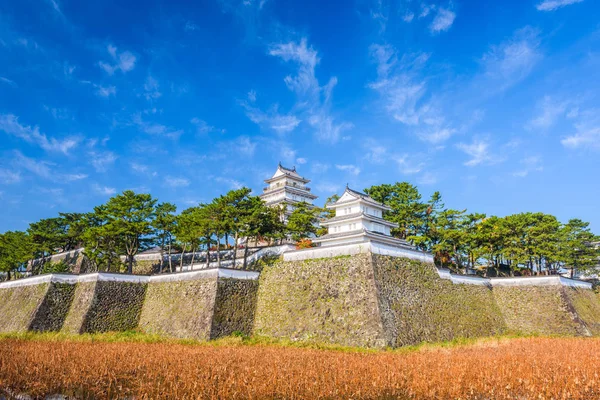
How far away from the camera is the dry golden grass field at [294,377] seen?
8.94 meters

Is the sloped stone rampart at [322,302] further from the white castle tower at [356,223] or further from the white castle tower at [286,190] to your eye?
the white castle tower at [286,190]

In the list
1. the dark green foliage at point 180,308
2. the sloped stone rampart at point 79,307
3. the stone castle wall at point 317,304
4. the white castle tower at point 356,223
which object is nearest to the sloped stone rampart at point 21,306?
the stone castle wall at point 317,304

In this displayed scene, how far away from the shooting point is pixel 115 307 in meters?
25.2

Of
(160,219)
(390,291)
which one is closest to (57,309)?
(160,219)

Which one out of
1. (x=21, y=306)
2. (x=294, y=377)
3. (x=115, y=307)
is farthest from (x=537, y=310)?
(x=21, y=306)

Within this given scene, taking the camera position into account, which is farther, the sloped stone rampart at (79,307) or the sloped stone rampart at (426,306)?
A: the sloped stone rampart at (79,307)

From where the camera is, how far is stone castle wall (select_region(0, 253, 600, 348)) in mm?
20906

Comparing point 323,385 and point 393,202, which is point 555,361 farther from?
point 393,202

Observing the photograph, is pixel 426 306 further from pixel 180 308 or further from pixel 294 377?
pixel 180 308

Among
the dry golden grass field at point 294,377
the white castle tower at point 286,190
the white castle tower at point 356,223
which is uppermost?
the white castle tower at point 286,190

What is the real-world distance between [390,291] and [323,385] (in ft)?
42.5

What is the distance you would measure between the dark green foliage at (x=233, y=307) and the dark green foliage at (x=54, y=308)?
11.3 m

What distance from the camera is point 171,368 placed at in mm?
11328

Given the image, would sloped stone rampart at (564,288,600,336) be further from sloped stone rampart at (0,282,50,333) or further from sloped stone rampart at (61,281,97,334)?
sloped stone rampart at (0,282,50,333)
